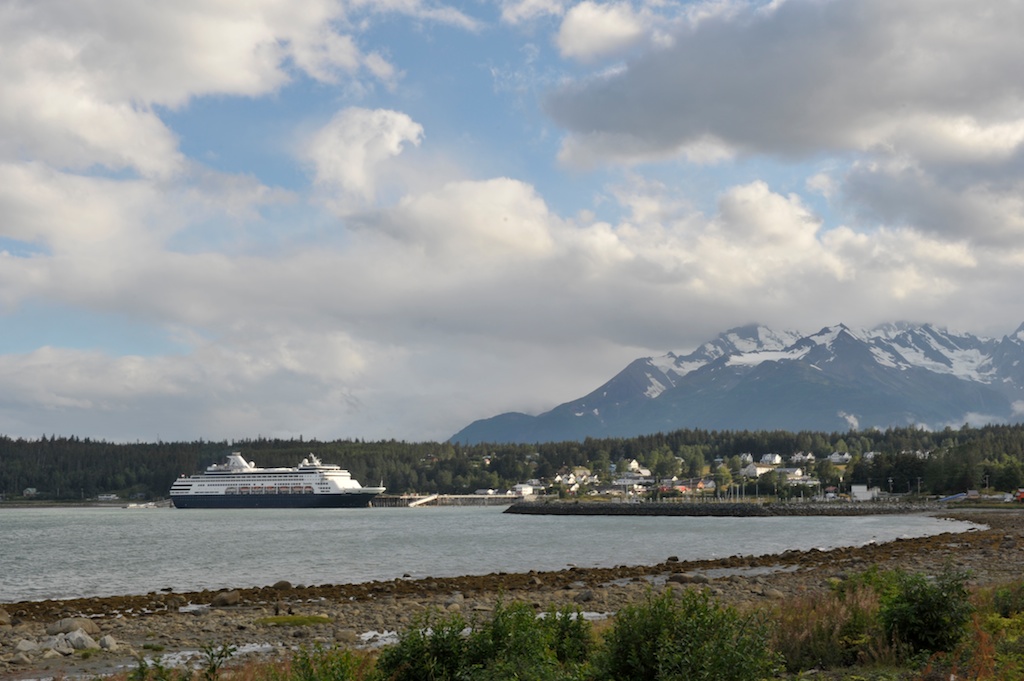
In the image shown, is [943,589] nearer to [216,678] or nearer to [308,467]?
[216,678]

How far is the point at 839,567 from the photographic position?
34.6 meters

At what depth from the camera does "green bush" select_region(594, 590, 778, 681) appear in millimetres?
9273

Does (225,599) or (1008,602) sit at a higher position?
(1008,602)

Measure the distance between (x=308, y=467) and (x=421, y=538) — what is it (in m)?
118

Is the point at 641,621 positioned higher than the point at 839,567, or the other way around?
the point at 641,621

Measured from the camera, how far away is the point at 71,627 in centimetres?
2292

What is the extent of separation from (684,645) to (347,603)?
20669mm

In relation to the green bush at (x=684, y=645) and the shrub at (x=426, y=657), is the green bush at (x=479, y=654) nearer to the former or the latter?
the shrub at (x=426, y=657)

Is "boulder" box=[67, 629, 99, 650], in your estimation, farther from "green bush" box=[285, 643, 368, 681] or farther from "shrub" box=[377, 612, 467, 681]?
"green bush" box=[285, 643, 368, 681]

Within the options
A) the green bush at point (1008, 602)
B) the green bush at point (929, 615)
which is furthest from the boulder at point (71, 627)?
the green bush at point (1008, 602)

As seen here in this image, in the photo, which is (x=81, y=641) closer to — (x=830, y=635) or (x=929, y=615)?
(x=830, y=635)

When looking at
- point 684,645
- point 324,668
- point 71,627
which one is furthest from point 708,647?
point 71,627

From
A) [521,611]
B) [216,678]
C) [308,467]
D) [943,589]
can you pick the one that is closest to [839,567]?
[943,589]

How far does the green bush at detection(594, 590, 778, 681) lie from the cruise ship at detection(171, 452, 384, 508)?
179065 millimetres
